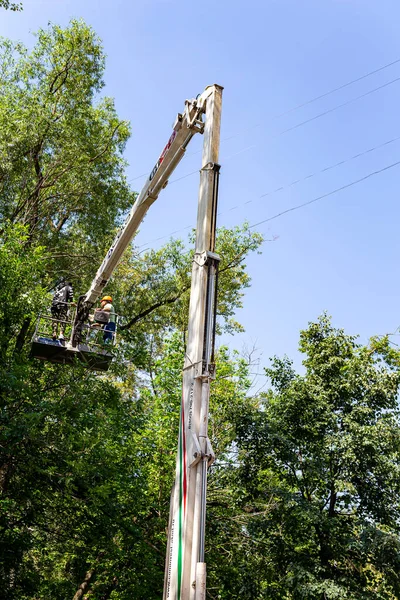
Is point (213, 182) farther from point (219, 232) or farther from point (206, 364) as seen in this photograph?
point (219, 232)

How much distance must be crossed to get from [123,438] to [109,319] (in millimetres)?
3410

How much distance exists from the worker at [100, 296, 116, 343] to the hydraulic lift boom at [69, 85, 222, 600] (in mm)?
5018

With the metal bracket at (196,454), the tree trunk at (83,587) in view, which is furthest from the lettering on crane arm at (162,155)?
the tree trunk at (83,587)

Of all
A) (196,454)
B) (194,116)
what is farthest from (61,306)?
(196,454)

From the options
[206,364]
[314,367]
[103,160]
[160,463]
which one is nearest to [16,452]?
[160,463]

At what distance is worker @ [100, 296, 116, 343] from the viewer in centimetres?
1185

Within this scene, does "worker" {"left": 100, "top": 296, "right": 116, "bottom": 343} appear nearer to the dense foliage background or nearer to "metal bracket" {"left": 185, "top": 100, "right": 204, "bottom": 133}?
the dense foliage background

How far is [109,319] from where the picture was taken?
40.2 feet

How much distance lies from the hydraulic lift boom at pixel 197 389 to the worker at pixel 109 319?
5.02 meters

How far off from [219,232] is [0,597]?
12.7 m

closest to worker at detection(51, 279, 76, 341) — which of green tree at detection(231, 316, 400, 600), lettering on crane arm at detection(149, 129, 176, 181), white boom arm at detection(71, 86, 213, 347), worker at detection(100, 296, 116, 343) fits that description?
white boom arm at detection(71, 86, 213, 347)

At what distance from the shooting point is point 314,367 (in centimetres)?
1471

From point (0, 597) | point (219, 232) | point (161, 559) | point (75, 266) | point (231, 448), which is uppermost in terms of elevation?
point (219, 232)

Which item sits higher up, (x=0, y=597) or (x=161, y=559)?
(x=161, y=559)
